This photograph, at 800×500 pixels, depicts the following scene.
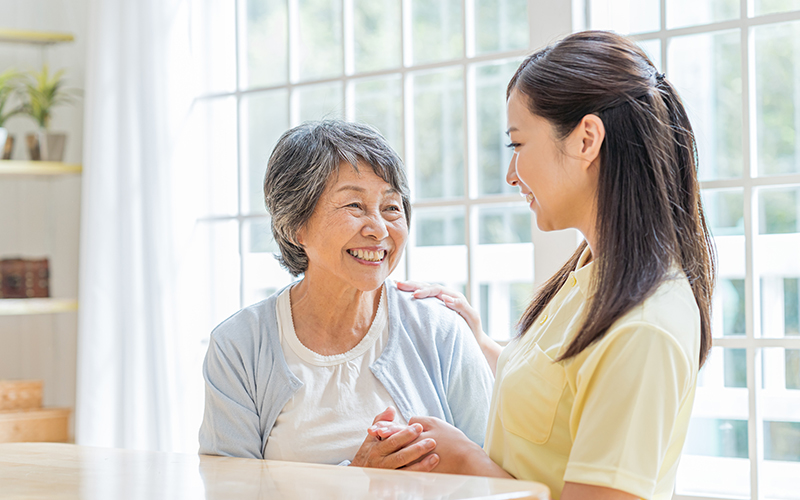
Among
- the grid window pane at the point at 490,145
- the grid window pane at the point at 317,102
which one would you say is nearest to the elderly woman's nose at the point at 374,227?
the grid window pane at the point at 317,102

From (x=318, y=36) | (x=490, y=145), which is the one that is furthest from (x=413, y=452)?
(x=490, y=145)

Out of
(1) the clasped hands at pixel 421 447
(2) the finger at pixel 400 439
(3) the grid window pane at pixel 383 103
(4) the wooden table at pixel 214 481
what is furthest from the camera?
(3) the grid window pane at pixel 383 103

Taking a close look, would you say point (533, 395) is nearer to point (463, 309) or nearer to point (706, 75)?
point (463, 309)

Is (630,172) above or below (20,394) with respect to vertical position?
above

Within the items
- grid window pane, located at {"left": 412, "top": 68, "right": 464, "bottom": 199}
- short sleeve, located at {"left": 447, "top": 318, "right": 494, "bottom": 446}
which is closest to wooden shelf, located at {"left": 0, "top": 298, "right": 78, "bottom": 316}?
short sleeve, located at {"left": 447, "top": 318, "right": 494, "bottom": 446}

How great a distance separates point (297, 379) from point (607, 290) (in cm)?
87

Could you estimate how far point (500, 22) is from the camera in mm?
3588

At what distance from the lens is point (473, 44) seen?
2365 mm

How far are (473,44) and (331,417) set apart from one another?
1.21 meters

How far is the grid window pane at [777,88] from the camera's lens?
204 centimetres

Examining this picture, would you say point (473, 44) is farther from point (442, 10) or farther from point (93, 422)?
point (93, 422)

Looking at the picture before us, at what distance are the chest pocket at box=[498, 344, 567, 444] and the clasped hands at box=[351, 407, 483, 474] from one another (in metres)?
0.11

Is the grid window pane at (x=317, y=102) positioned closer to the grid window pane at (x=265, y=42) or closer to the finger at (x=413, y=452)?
the grid window pane at (x=265, y=42)

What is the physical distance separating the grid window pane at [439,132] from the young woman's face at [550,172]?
134 inches
